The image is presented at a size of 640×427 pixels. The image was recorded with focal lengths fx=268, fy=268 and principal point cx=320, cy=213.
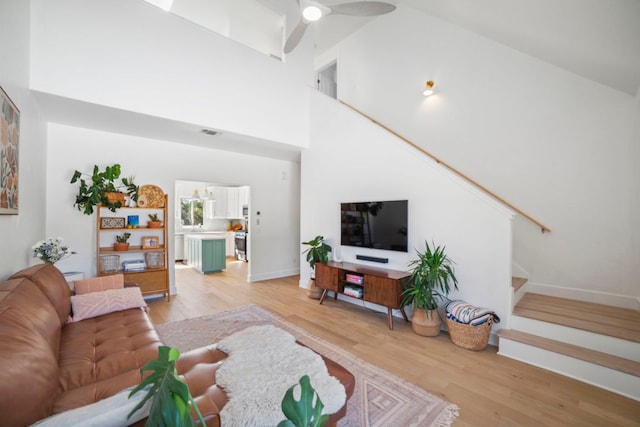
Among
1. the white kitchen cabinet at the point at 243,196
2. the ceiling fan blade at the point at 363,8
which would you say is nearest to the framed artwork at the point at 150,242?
the white kitchen cabinet at the point at 243,196

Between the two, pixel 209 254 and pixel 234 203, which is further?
pixel 234 203

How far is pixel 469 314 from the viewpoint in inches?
108

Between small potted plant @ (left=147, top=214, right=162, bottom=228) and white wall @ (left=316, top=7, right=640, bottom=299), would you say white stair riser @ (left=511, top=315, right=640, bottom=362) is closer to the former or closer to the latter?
white wall @ (left=316, top=7, right=640, bottom=299)

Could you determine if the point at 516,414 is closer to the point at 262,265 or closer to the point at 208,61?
the point at 262,265

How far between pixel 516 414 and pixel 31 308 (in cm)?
309

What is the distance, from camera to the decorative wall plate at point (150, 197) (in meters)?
4.21

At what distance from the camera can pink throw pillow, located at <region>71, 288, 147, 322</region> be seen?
7.52 feet

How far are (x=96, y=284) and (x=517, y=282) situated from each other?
15.5 feet

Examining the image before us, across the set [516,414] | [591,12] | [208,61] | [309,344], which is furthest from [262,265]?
[591,12]

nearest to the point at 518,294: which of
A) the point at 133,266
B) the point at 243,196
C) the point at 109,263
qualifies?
the point at 133,266

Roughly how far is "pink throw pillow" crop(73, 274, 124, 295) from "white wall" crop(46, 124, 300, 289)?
1.64 m

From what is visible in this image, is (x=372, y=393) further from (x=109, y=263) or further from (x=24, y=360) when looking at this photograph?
(x=109, y=263)

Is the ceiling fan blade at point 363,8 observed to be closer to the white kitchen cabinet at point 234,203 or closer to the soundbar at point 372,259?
the soundbar at point 372,259

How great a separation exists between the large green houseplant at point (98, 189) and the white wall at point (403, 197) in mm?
2841
